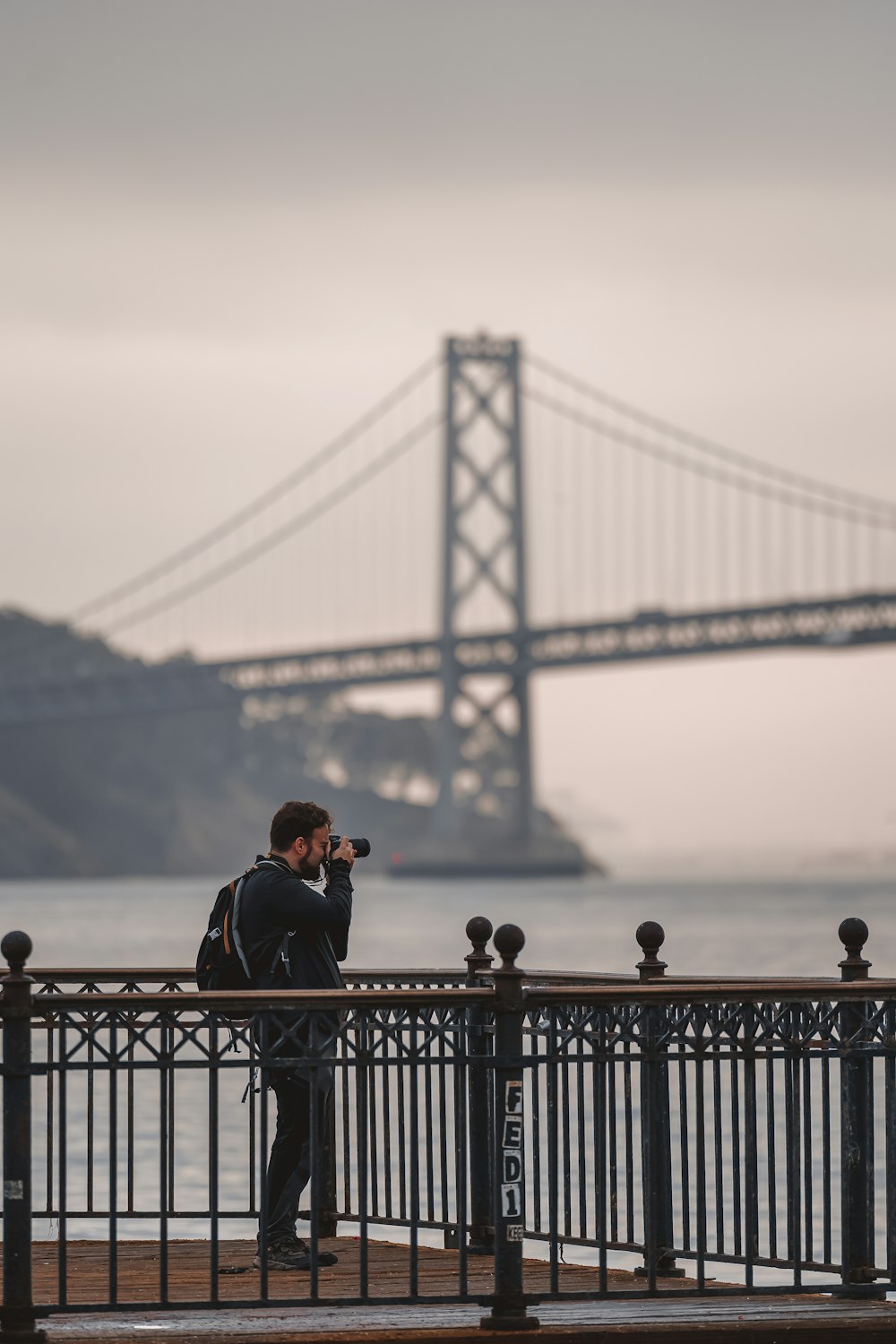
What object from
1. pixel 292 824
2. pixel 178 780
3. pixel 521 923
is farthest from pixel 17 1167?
pixel 178 780

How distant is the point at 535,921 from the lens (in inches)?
2840

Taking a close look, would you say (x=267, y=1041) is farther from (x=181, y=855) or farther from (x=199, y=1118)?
(x=181, y=855)

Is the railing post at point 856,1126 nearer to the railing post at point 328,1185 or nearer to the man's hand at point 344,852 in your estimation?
the man's hand at point 344,852

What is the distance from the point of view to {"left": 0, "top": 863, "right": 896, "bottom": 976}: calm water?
161 feet

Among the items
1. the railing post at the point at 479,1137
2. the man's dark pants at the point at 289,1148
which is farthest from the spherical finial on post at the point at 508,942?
the railing post at the point at 479,1137

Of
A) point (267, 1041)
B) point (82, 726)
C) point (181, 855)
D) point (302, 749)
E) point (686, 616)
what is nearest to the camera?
point (267, 1041)

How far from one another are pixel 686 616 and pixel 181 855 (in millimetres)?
70899

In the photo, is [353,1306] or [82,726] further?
[82,726]

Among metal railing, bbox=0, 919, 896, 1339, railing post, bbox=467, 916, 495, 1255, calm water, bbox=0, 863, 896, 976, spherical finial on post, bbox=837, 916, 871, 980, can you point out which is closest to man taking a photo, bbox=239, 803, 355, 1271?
metal railing, bbox=0, 919, 896, 1339

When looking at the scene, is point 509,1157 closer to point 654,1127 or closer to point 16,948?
point 654,1127

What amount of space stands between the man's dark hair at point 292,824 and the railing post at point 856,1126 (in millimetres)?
1467

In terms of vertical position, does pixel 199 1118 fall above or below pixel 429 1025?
below

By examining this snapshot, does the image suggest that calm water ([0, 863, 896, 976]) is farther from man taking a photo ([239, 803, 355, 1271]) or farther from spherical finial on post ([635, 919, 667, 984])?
man taking a photo ([239, 803, 355, 1271])

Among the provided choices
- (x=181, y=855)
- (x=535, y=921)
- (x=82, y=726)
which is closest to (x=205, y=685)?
(x=535, y=921)
